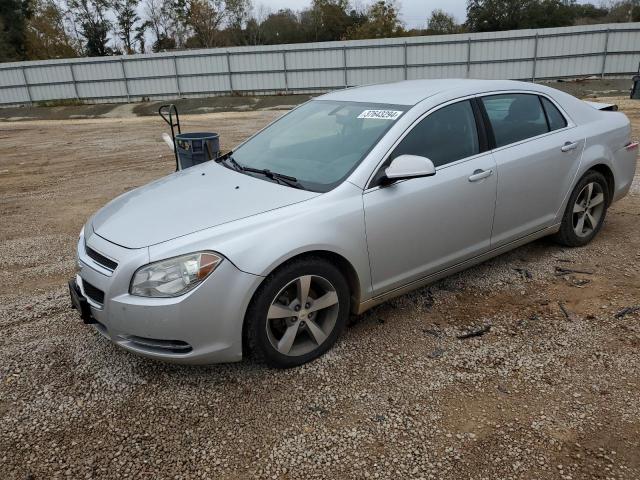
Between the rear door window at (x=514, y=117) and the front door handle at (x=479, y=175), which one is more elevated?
the rear door window at (x=514, y=117)

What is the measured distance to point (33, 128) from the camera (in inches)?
719

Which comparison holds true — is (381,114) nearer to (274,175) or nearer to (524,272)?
(274,175)

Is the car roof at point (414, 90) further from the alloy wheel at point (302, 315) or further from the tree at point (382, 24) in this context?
the tree at point (382, 24)

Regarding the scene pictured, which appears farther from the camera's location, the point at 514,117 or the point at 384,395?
the point at 514,117

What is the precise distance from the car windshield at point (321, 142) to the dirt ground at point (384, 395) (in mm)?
1114

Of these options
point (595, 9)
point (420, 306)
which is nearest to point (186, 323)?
point (420, 306)

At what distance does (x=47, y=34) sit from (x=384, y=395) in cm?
4584

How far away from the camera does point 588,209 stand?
4.64m

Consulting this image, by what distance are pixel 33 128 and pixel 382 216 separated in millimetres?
18837

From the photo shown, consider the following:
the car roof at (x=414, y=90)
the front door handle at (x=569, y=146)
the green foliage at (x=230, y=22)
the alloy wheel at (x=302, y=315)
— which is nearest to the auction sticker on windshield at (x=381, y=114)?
the car roof at (x=414, y=90)

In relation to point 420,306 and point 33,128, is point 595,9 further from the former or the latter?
point 420,306

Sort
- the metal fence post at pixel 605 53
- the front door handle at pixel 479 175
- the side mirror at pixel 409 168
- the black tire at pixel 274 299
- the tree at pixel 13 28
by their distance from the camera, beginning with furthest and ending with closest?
the tree at pixel 13 28, the metal fence post at pixel 605 53, the front door handle at pixel 479 175, the side mirror at pixel 409 168, the black tire at pixel 274 299

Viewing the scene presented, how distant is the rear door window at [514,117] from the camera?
386 cm

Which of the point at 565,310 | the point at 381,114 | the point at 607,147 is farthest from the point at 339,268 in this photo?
the point at 607,147
